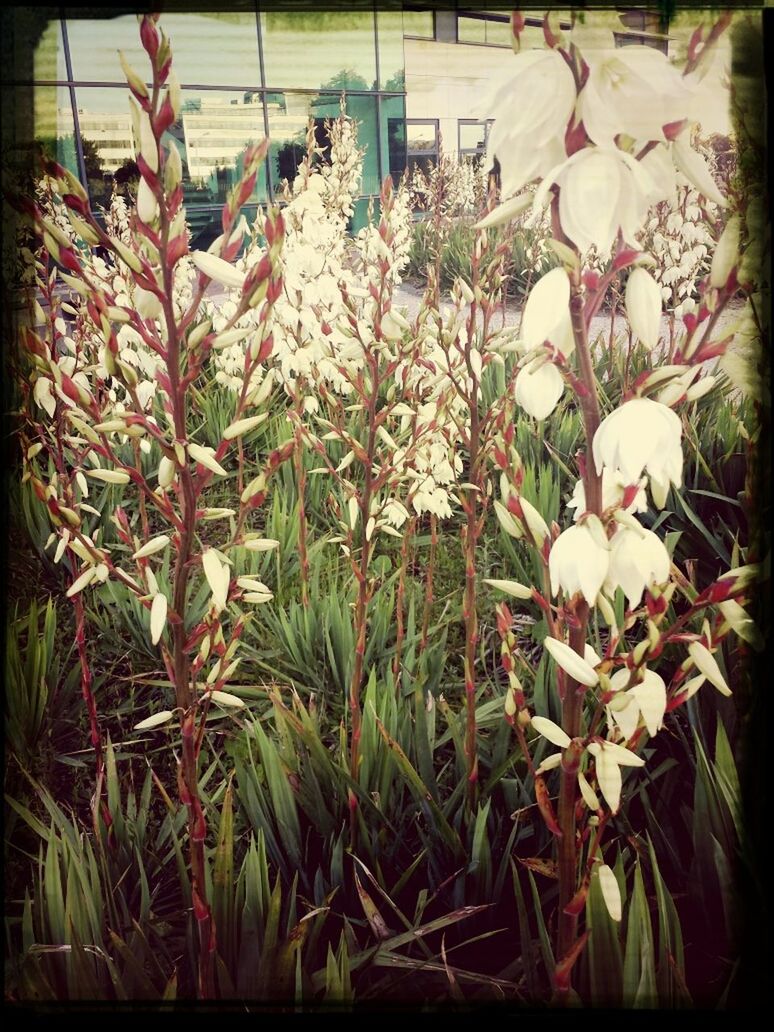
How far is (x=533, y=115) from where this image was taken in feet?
2.53

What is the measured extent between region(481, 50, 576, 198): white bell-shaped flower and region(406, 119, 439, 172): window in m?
0.24

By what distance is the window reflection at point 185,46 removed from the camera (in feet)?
3.32

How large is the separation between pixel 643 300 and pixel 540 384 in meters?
0.13

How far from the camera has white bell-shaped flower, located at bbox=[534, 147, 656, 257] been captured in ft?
2.47

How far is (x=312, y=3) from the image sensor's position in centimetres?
102

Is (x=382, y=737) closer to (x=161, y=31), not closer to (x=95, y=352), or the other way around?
(x=95, y=352)

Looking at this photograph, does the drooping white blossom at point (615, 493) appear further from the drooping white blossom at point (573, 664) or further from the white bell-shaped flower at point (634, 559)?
the drooping white blossom at point (573, 664)

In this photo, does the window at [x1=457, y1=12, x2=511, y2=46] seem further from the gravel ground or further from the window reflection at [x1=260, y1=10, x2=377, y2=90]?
the gravel ground

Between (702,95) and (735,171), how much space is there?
4.2 inches

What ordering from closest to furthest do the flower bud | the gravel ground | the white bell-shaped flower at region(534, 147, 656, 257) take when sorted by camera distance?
the white bell-shaped flower at region(534, 147, 656, 257) < the flower bud < the gravel ground

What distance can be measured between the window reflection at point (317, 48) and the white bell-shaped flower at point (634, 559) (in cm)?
71

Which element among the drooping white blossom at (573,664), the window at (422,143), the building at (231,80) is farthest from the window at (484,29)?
the drooping white blossom at (573,664)

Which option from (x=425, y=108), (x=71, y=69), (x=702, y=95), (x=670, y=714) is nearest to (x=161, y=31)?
(x=71, y=69)

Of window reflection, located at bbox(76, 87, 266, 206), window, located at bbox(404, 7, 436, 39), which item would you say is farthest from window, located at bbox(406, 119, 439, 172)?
window reflection, located at bbox(76, 87, 266, 206)
